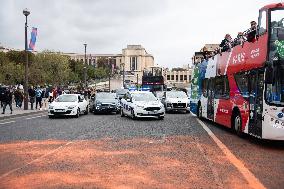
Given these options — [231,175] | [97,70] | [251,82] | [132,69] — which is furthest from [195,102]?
[132,69]

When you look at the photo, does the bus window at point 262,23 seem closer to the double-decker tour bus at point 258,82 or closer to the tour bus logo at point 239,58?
the double-decker tour bus at point 258,82

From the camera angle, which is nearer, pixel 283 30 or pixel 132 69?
pixel 283 30

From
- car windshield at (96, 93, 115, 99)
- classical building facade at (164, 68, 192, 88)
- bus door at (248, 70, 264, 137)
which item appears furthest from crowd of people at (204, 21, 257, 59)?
classical building facade at (164, 68, 192, 88)

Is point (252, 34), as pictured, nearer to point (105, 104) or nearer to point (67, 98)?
point (67, 98)

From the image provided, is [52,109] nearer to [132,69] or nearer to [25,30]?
[25,30]

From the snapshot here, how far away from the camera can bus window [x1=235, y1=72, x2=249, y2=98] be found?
14.1m

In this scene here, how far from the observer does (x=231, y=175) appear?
812 centimetres

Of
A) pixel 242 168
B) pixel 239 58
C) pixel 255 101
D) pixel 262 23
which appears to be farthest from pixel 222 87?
pixel 242 168

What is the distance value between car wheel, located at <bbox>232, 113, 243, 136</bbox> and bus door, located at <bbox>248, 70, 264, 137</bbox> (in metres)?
1.37

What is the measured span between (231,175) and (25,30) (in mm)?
25850

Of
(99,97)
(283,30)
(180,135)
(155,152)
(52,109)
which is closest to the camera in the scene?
(155,152)

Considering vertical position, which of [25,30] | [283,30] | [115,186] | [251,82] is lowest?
[115,186]

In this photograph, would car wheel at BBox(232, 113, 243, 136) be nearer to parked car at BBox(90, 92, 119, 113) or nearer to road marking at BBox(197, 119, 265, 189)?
road marking at BBox(197, 119, 265, 189)

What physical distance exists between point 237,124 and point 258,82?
109 inches
